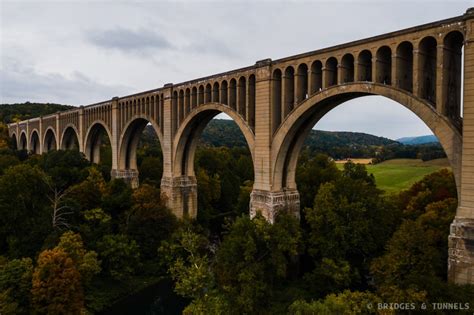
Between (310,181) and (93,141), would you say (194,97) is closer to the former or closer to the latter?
(310,181)

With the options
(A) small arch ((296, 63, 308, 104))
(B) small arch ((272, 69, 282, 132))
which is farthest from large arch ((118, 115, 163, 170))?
(A) small arch ((296, 63, 308, 104))

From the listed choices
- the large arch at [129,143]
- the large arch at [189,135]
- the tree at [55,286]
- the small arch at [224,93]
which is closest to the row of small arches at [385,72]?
the small arch at [224,93]

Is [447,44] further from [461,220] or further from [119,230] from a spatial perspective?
[119,230]

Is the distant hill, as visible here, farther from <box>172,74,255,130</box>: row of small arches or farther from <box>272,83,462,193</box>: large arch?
<box>272,83,462,193</box>: large arch

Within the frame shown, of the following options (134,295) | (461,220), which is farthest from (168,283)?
(461,220)

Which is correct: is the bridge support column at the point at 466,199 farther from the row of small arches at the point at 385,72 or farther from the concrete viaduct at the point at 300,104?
the row of small arches at the point at 385,72

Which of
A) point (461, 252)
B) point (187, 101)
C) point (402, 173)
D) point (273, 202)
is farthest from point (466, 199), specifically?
point (402, 173)
